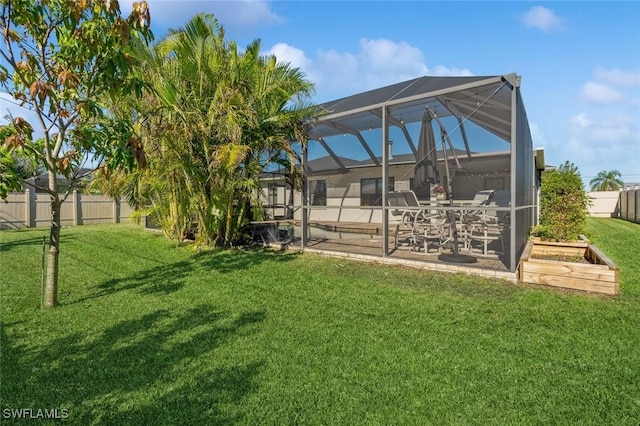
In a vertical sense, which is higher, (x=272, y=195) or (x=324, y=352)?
(x=272, y=195)

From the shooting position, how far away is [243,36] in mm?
7727

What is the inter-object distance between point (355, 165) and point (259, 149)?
3047 millimetres

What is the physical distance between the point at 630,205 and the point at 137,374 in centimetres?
2285

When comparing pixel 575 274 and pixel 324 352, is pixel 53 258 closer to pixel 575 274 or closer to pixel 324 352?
pixel 324 352

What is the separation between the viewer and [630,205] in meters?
17.8

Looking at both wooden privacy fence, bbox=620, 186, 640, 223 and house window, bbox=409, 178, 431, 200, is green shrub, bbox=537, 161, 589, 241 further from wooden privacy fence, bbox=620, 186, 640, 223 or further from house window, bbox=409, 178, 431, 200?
wooden privacy fence, bbox=620, 186, 640, 223

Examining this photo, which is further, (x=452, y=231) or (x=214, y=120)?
(x=214, y=120)

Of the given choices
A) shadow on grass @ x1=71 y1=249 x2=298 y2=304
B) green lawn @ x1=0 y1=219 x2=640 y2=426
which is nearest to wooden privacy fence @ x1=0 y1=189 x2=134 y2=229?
shadow on grass @ x1=71 y1=249 x2=298 y2=304

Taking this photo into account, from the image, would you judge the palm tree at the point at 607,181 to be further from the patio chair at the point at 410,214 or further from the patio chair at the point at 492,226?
the patio chair at the point at 410,214

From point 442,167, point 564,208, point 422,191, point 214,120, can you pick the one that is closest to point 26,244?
point 214,120

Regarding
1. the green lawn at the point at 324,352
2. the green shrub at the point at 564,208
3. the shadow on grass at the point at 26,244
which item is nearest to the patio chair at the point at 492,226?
the green lawn at the point at 324,352

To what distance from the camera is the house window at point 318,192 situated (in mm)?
8558

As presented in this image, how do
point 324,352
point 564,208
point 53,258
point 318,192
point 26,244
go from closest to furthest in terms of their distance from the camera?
point 324,352
point 53,258
point 564,208
point 318,192
point 26,244

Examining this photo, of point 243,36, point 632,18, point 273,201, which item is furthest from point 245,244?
point 632,18
